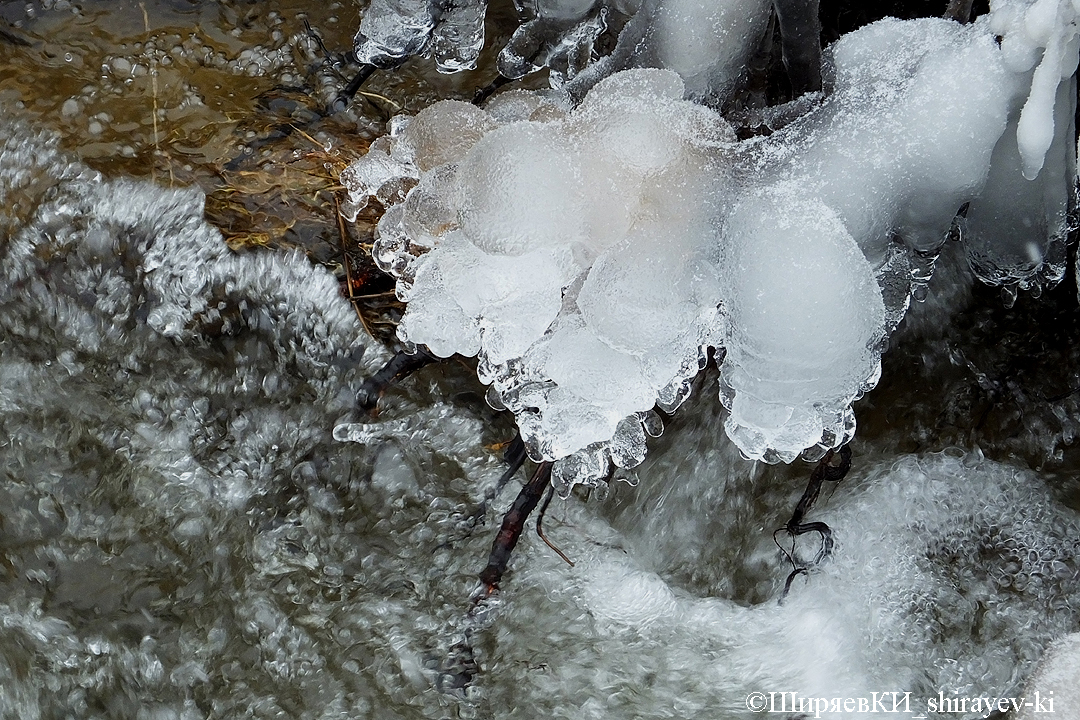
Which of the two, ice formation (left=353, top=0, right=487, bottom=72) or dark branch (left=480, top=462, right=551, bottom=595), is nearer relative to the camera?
dark branch (left=480, top=462, right=551, bottom=595)

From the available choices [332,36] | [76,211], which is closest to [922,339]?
[332,36]

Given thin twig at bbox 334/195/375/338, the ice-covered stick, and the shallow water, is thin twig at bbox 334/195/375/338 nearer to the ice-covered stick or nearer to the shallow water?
the shallow water

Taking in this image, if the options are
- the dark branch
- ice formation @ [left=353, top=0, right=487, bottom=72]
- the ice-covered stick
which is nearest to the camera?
the ice-covered stick

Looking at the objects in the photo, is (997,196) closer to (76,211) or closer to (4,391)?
(76,211)

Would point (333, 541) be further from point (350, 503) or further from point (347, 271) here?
point (347, 271)

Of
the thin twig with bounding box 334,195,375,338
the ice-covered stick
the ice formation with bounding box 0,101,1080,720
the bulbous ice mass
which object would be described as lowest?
the ice formation with bounding box 0,101,1080,720

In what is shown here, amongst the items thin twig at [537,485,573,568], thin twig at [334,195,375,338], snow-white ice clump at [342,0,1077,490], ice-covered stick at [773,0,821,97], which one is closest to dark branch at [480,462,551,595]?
thin twig at [537,485,573,568]
